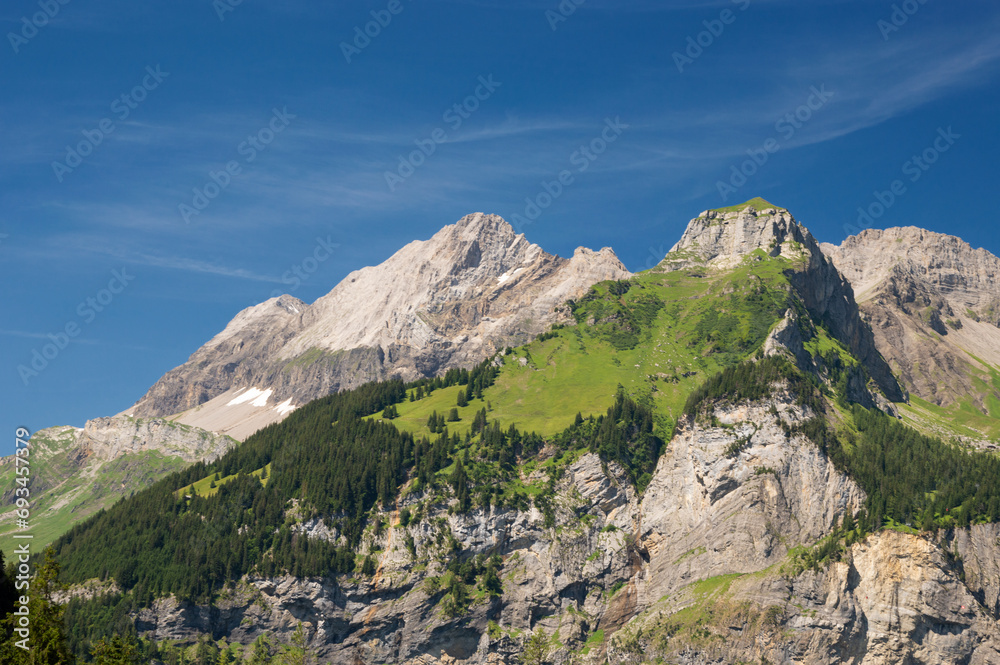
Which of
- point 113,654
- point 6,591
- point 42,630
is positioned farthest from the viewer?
point 6,591

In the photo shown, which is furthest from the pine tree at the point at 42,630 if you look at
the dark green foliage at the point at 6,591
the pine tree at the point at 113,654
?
the dark green foliage at the point at 6,591

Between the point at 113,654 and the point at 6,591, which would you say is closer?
the point at 113,654

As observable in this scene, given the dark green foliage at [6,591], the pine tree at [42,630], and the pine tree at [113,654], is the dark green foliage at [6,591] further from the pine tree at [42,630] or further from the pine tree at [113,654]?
the pine tree at [42,630]

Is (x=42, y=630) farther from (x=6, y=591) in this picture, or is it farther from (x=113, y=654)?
(x=6, y=591)

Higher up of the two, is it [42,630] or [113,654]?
[42,630]

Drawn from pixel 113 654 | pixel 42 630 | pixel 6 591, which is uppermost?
pixel 6 591

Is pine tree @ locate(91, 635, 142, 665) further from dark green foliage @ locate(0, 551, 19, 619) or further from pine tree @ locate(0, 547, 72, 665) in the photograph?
dark green foliage @ locate(0, 551, 19, 619)

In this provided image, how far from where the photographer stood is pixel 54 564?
313ft

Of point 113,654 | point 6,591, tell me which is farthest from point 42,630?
point 6,591

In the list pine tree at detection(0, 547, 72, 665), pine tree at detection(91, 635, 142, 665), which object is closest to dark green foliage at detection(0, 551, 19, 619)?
pine tree at detection(91, 635, 142, 665)

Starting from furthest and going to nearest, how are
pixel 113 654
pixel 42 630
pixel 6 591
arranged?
pixel 6 591, pixel 113 654, pixel 42 630

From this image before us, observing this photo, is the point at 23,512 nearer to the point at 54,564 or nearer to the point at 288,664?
the point at 54,564

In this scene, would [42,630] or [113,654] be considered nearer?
[42,630]

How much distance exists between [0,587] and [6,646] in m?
17.7
